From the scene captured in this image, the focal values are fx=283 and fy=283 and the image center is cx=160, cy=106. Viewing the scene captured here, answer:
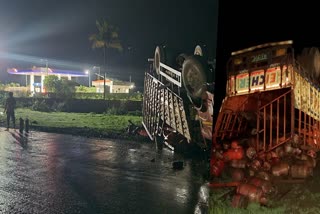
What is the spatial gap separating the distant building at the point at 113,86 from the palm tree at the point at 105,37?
0.97 feet

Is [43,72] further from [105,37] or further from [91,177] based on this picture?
[91,177]

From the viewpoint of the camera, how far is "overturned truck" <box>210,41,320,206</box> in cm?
387

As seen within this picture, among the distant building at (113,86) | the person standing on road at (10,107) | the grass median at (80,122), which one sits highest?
the distant building at (113,86)

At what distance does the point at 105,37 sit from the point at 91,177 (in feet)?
5.61

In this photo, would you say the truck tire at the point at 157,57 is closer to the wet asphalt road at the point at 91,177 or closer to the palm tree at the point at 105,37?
the palm tree at the point at 105,37

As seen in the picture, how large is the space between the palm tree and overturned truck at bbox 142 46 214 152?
1.64 ft

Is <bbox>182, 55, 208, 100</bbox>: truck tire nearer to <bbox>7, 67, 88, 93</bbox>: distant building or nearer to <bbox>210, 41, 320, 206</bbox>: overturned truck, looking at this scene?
<bbox>210, 41, 320, 206</bbox>: overturned truck

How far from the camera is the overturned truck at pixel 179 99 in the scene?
3.42m

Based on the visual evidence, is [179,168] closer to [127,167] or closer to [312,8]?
[127,167]

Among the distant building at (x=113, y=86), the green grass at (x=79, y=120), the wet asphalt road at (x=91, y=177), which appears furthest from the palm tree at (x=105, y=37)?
the wet asphalt road at (x=91, y=177)

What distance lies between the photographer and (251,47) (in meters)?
4.01

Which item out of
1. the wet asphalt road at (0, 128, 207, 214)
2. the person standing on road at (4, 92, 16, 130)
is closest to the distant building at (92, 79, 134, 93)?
the wet asphalt road at (0, 128, 207, 214)

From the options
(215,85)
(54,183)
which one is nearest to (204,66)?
(215,85)

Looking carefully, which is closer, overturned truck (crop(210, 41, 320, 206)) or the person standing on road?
the person standing on road
